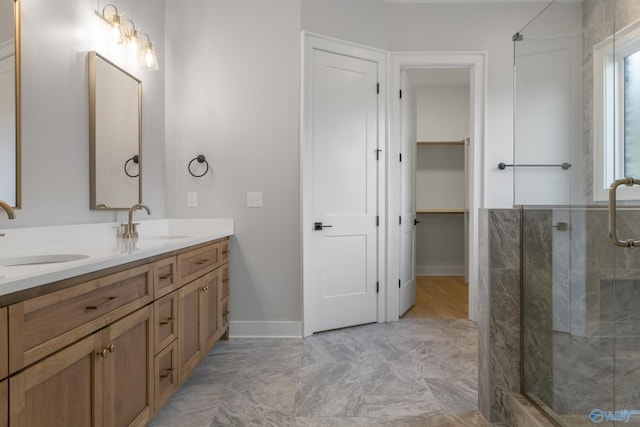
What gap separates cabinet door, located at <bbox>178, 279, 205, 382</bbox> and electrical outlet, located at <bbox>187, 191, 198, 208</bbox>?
0.88 metres

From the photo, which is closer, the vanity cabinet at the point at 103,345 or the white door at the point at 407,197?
the vanity cabinet at the point at 103,345

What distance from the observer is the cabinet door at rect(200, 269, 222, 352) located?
2.33 m

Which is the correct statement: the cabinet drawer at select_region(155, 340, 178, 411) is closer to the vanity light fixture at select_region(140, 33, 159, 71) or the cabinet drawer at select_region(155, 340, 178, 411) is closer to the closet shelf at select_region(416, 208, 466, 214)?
the vanity light fixture at select_region(140, 33, 159, 71)

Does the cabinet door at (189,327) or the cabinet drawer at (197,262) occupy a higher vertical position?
the cabinet drawer at (197,262)

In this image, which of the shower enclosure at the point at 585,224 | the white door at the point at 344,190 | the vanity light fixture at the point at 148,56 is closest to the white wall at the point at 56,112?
the vanity light fixture at the point at 148,56

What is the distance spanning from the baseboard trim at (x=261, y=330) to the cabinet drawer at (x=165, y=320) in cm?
110

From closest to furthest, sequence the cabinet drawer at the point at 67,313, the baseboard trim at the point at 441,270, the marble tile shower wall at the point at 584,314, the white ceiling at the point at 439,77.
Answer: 1. the cabinet drawer at the point at 67,313
2. the marble tile shower wall at the point at 584,314
3. the white ceiling at the point at 439,77
4. the baseboard trim at the point at 441,270

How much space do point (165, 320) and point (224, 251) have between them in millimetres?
1025

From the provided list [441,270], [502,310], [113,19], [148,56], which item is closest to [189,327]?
[502,310]

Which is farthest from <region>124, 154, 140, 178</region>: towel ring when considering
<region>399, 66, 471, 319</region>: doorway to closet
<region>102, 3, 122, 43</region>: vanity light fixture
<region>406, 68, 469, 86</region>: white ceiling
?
<region>399, 66, 471, 319</region>: doorway to closet

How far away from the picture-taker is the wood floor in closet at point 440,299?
11.7ft

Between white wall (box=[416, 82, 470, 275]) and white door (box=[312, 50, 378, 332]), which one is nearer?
white door (box=[312, 50, 378, 332])

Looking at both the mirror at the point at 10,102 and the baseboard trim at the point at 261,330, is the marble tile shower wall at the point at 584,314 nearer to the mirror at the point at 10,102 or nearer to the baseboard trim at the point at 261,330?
the baseboard trim at the point at 261,330

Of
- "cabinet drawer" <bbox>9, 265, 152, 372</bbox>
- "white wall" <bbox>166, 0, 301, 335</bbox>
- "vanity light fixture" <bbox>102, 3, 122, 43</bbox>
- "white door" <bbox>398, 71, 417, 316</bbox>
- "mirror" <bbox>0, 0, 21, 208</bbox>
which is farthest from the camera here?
"white door" <bbox>398, 71, 417, 316</bbox>
